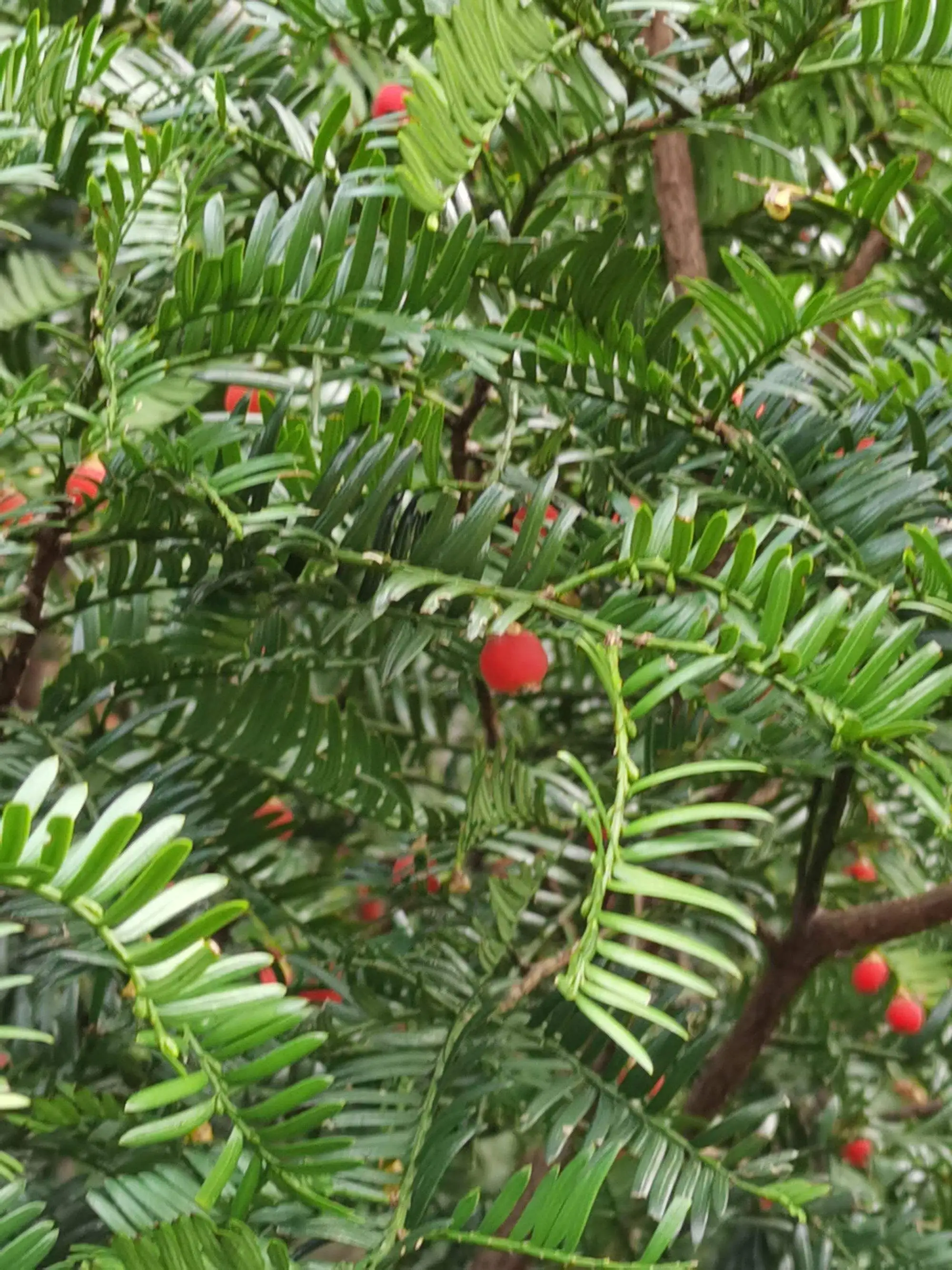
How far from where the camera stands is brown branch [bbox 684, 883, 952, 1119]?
363mm

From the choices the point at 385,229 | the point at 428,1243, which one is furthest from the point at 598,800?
the point at 428,1243

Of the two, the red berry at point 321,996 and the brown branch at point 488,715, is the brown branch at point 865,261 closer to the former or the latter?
the brown branch at point 488,715

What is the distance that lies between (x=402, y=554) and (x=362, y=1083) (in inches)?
7.4

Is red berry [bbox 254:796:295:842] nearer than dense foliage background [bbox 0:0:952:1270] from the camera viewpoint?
No

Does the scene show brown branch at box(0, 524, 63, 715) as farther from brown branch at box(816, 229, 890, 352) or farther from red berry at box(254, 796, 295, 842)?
brown branch at box(816, 229, 890, 352)

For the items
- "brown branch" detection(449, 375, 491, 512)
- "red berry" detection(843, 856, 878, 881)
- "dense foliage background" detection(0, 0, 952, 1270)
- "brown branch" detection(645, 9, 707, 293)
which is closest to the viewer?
"dense foliage background" detection(0, 0, 952, 1270)

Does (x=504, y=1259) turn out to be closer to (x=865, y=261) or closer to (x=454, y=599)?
(x=454, y=599)

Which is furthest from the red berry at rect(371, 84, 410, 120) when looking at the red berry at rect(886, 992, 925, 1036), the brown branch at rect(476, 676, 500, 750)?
the red berry at rect(886, 992, 925, 1036)

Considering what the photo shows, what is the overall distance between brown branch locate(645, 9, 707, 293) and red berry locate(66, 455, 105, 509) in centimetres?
24

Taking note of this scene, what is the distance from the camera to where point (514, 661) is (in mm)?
314

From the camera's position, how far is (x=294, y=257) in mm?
248

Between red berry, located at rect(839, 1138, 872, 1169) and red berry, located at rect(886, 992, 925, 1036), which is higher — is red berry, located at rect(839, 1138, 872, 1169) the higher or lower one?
the lower one

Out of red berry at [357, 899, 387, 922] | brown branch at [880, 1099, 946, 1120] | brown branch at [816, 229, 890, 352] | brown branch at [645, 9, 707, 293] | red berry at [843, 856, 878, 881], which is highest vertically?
brown branch at [645, 9, 707, 293]

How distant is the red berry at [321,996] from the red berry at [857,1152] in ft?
1.10
